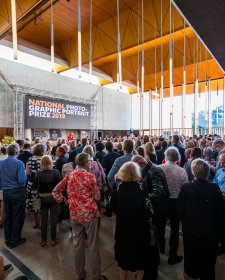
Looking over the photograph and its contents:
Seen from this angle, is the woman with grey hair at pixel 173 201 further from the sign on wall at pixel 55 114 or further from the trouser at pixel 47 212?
the sign on wall at pixel 55 114

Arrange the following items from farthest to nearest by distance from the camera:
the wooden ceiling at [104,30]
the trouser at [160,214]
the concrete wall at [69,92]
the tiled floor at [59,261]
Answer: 1. the concrete wall at [69,92]
2. the wooden ceiling at [104,30]
3. the trouser at [160,214]
4. the tiled floor at [59,261]

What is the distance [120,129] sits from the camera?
1908 cm

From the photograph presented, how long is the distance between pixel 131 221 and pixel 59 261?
1468mm

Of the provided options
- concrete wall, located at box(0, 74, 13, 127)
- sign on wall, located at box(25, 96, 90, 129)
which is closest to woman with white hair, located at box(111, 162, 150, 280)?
sign on wall, located at box(25, 96, 90, 129)

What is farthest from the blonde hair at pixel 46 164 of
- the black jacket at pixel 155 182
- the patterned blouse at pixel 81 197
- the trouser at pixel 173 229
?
the trouser at pixel 173 229

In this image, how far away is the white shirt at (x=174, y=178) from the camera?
2.65 meters

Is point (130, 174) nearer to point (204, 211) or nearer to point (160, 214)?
point (204, 211)

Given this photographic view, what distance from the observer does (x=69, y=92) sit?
15.1 metres

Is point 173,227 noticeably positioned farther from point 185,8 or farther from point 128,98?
point 128,98

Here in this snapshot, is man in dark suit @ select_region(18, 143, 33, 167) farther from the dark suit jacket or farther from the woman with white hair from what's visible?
the woman with white hair

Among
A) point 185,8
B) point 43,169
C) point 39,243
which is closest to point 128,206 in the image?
point 43,169

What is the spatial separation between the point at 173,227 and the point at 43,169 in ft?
6.56

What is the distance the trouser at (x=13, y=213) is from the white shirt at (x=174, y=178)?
2244mm

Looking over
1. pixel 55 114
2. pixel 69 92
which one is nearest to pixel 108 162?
pixel 55 114
